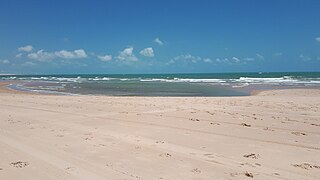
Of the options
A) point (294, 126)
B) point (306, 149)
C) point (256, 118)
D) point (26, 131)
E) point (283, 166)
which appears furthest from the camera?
point (256, 118)

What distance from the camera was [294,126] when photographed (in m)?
8.80

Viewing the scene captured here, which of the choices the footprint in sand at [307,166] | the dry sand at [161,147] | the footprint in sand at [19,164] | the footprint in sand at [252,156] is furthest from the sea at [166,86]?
the footprint in sand at [19,164]

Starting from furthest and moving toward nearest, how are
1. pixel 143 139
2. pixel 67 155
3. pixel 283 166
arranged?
pixel 143 139, pixel 67 155, pixel 283 166

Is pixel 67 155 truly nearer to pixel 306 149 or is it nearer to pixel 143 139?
pixel 143 139

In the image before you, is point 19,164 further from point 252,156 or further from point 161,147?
point 252,156

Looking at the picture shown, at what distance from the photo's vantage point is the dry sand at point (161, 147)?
487 cm

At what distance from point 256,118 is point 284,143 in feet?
11.9

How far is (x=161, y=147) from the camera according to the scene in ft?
21.1

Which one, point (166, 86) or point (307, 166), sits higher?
point (307, 166)

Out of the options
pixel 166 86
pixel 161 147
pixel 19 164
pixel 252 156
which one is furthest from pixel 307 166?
pixel 166 86

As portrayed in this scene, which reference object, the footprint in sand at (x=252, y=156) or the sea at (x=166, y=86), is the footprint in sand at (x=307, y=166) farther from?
the sea at (x=166, y=86)

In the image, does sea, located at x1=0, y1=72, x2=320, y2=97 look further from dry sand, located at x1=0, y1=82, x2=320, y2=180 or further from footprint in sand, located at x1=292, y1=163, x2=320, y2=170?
footprint in sand, located at x1=292, y1=163, x2=320, y2=170

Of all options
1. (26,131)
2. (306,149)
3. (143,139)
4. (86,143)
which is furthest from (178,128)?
(26,131)

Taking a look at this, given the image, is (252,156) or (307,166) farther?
(252,156)
